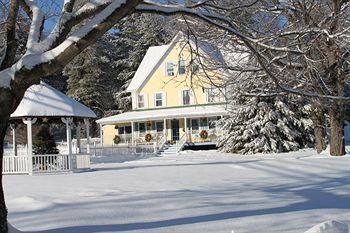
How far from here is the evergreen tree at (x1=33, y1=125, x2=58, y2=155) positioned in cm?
2556

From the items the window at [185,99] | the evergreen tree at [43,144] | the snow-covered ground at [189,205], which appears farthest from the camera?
the window at [185,99]

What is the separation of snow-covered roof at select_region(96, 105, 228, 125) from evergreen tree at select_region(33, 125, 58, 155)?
18.2 meters

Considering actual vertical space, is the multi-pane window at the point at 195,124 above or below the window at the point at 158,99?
below

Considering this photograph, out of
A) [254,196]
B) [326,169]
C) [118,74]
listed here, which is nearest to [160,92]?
[118,74]

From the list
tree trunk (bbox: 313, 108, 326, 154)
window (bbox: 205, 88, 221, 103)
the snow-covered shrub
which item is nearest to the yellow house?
window (bbox: 205, 88, 221, 103)

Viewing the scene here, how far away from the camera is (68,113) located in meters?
24.5

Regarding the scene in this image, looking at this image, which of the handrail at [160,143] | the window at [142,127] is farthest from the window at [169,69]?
the handrail at [160,143]

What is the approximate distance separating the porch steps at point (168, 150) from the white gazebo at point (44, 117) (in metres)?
15.9

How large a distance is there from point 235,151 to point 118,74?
28075 millimetres

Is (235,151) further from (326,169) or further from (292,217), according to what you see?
(292,217)

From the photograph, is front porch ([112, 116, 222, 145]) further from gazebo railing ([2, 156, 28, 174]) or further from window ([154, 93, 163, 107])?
gazebo railing ([2, 156, 28, 174])

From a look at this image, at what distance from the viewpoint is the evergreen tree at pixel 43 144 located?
2556 cm

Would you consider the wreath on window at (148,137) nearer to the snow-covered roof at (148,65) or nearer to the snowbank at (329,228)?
the snow-covered roof at (148,65)

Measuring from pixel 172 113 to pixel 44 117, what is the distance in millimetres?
20848
